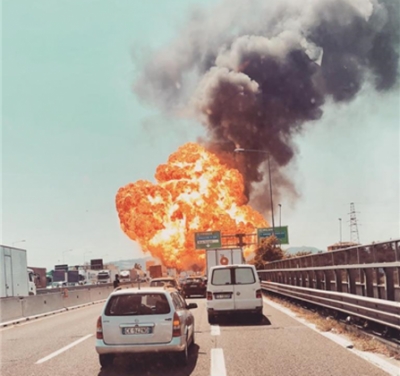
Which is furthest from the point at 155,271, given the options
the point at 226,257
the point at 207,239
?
the point at 226,257

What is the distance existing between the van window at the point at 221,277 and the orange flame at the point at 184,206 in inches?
1855

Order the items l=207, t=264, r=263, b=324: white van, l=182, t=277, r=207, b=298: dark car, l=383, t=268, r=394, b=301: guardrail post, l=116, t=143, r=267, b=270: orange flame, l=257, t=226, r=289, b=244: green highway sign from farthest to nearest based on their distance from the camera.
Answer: l=116, t=143, r=267, b=270: orange flame → l=257, t=226, r=289, b=244: green highway sign → l=182, t=277, r=207, b=298: dark car → l=207, t=264, r=263, b=324: white van → l=383, t=268, r=394, b=301: guardrail post

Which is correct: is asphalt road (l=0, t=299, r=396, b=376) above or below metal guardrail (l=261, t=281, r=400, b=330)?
below

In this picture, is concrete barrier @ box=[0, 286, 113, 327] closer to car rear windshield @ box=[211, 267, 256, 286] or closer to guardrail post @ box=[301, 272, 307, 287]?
car rear windshield @ box=[211, 267, 256, 286]

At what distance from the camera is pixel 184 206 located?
6694cm

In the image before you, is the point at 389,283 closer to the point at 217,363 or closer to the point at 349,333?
the point at 349,333

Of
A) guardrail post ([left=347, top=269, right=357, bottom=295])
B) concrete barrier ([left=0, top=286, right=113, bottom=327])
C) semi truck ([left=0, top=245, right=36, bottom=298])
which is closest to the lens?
guardrail post ([left=347, top=269, right=357, bottom=295])

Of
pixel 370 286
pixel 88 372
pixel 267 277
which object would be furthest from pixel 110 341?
A: pixel 267 277

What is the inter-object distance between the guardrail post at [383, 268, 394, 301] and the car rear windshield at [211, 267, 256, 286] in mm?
7020

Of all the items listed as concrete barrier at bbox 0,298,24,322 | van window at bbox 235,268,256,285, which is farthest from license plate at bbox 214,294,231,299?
concrete barrier at bbox 0,298,24,322

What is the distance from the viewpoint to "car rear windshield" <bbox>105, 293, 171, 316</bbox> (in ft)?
31.6

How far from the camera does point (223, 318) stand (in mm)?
19109

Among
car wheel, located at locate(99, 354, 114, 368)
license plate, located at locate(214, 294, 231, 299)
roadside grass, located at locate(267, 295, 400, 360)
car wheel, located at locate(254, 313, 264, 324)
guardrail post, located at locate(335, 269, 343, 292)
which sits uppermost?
guardrail post, located at locate(335, 269, 343, 292)

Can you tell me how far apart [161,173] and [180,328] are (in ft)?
197
